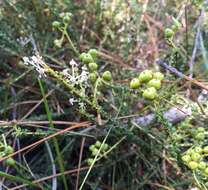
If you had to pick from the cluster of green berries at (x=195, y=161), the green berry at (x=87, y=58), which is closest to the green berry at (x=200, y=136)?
the cluster of green berries at (x=195, y=161)

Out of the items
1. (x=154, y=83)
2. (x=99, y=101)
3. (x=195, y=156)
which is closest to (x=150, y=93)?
(x=154, y=83)

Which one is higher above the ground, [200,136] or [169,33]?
[169,33]

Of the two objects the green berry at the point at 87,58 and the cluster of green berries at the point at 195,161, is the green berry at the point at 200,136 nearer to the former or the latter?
the cluster of green berries at the point at 195,161

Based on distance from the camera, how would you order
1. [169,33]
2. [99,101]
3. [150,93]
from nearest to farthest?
[150,93] < [169,33] < [99,101]

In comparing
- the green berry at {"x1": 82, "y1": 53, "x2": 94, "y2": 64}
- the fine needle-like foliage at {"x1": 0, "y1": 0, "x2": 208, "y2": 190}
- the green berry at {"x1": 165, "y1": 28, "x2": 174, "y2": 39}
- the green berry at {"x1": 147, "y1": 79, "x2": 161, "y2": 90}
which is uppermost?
the green berry at {"x1": 165, "y1": 28, "x2": 174, "y2": 39}

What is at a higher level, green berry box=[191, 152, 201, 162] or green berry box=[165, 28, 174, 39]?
green berry box=[165, 28, 174, 39]

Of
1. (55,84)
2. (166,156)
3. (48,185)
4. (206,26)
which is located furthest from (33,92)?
(206,26)

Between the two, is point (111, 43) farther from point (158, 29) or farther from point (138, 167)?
point (138, 167)

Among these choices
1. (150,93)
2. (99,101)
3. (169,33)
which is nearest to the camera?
(150,93)

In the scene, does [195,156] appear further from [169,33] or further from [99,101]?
[99,101]

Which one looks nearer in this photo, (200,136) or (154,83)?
(154,83)

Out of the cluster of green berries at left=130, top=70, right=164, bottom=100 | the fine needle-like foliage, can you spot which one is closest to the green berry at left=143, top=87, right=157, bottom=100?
the cluster of green berries at left=130, top=70, right=164, bottom=100

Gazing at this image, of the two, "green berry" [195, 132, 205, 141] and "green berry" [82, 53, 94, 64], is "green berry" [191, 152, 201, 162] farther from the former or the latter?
"green berry" [82, 53, 94, 64]
